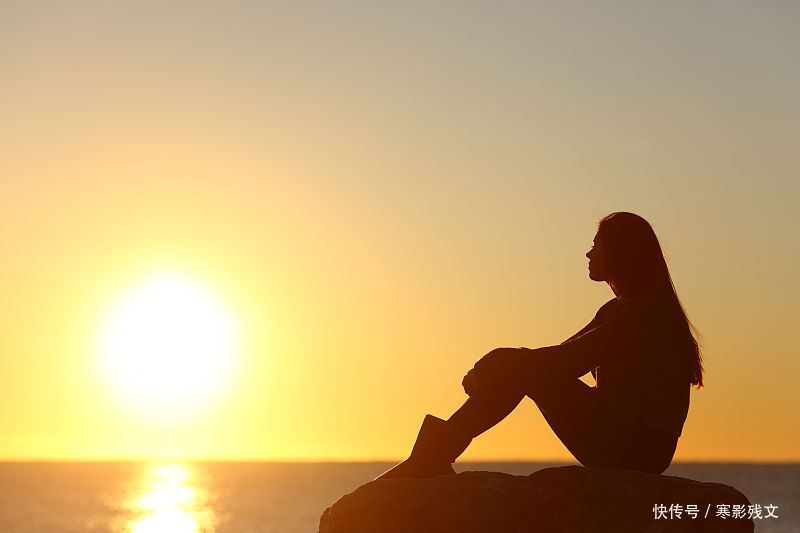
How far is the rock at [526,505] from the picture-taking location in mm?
8641

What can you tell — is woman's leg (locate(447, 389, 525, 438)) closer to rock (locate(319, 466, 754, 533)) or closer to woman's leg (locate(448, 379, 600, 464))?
woman's leg (locate(448, 379, 600, 464))

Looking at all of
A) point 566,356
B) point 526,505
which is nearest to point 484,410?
point 566,356

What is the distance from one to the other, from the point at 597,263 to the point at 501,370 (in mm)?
1317

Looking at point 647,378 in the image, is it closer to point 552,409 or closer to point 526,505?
point 552,409

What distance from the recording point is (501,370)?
8.42 m

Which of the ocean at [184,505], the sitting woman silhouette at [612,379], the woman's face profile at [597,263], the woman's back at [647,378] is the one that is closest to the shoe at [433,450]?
the sitting woman silhouette at [612,379]

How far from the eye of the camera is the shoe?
854cm

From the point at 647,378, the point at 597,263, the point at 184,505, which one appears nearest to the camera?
the point at 647,378

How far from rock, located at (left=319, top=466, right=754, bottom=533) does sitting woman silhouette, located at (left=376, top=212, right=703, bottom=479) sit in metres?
0.21

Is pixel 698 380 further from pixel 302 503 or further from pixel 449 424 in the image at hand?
pixel 302 503

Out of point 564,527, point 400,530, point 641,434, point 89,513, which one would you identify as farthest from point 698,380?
point 89,513

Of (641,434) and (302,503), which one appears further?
(302,503)

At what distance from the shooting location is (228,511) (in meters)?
91.3

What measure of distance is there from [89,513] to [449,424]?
8502cm
